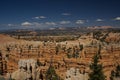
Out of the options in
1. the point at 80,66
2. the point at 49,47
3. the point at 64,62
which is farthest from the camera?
the point at 49,47

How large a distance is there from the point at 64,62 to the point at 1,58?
12.5 m

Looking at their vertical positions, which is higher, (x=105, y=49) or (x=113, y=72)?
(x=105, y=49)

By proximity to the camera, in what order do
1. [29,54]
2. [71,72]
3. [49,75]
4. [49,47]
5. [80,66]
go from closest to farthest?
[71,72]
[49,75]
[80,66]
[29,54]
[49,47]

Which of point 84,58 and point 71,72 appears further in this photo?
point 84,58

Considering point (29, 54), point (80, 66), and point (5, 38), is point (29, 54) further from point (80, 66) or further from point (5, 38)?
point (5, 38)

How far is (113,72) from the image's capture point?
1432 inches

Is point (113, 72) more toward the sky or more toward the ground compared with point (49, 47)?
more toward the ground

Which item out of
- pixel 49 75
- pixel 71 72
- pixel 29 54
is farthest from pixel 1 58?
pixel 71 72

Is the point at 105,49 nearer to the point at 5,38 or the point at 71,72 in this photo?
the point at 71,72

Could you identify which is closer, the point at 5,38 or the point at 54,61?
the point at 54,61

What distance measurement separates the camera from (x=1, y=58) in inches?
1759

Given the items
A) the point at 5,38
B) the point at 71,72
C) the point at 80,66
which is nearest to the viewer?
the point at 71,72

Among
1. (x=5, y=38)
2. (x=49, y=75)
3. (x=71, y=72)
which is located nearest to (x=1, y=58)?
(x=49, y=75)

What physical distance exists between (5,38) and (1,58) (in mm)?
58493
